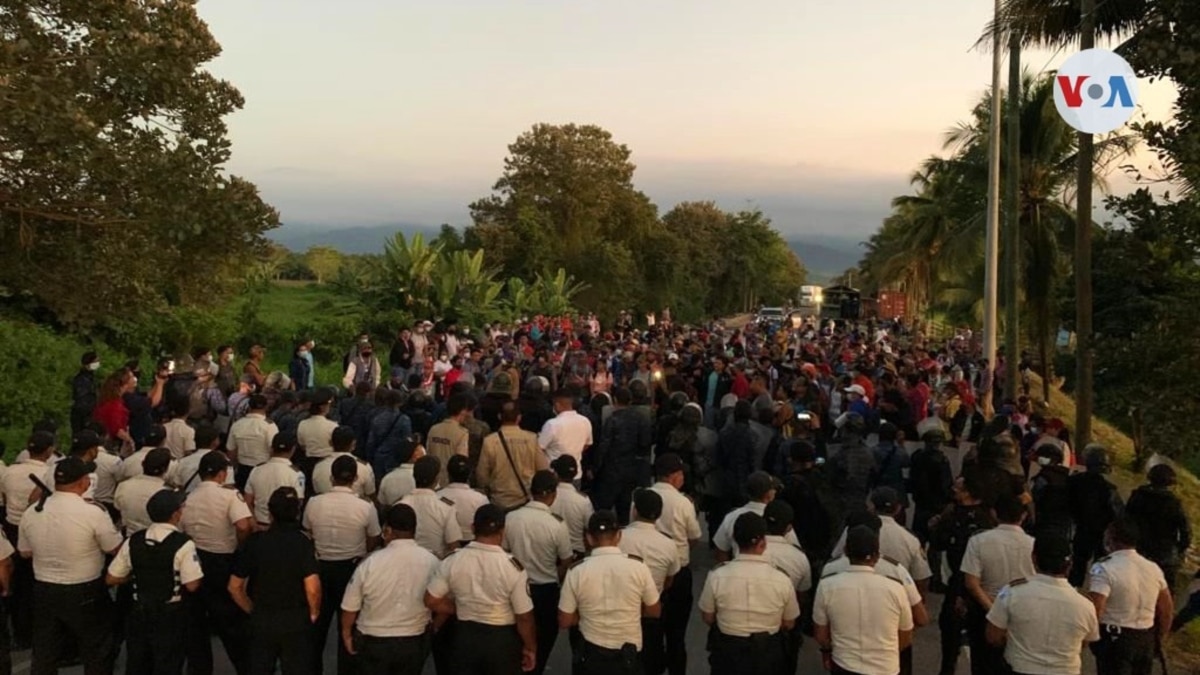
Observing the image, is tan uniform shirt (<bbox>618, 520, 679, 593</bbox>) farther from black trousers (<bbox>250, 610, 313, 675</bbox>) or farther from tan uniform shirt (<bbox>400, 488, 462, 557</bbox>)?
black trousers (<bbox>250, 610, 313, 675</bbox>)

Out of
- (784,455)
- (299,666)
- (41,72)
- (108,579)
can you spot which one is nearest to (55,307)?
(41,72)

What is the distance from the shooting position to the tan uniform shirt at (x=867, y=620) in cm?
461

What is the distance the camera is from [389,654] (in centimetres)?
501

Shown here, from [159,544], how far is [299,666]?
1.08 meters

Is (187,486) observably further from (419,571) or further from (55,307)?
(55,307)

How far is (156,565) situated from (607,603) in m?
2.66

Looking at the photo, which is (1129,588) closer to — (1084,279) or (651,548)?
(651,548)

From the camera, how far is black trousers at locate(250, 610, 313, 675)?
5289 millimetres

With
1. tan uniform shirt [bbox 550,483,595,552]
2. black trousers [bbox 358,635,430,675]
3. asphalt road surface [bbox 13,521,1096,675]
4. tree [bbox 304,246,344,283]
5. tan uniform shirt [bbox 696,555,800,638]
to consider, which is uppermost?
tree [bbox 304,246,344,283]

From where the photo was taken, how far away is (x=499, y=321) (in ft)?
82.6

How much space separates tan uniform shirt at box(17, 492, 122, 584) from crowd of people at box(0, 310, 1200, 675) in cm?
2

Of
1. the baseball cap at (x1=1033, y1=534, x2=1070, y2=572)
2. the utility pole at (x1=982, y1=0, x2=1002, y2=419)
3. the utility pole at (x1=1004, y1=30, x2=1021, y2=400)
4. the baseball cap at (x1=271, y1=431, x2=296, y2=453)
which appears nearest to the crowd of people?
the baseball cap at (x1=1033, y1=534, x2=1070, y2=572)

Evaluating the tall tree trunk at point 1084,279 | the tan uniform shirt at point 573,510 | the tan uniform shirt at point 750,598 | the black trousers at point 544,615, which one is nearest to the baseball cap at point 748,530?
the tan uniform shirt at point 750,598

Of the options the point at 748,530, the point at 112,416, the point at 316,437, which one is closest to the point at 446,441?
the point at 316,437
